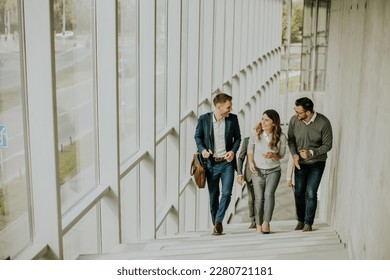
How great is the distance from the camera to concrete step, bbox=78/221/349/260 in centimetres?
404

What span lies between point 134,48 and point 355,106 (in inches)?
88.7

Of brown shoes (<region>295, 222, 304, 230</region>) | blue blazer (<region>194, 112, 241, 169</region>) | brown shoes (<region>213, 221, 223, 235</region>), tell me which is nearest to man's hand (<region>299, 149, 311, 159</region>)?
blue blazer (<region>194, 112, 241, 169</region>)

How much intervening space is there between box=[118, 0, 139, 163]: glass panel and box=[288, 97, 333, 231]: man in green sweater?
5.01 feet

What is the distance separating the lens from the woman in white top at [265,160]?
5.41 meters

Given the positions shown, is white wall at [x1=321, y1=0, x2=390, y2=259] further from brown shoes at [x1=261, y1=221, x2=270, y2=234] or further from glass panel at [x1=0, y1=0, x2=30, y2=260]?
glass panel at [x1=0, y1=0, x2=30, y2=260]

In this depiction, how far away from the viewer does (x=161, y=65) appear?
6.93 metres

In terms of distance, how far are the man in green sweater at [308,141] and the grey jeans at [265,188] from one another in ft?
0.87

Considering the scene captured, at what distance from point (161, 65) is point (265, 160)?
1951 millimetres

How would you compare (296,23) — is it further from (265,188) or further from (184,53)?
(265,188)

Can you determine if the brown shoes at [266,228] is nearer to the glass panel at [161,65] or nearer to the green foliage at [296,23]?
the glass panel at [161,65]

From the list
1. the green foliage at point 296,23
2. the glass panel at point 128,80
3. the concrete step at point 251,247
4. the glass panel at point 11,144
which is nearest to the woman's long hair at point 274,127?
the concrete step at point 251,247

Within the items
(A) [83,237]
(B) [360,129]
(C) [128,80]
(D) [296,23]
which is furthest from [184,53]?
(D) [296,23]

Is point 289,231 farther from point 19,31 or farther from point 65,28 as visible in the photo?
point 19,31

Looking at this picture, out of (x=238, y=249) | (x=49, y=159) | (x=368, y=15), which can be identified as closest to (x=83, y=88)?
(x=49, y=159)
